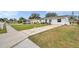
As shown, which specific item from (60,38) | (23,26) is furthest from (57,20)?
(23,26)

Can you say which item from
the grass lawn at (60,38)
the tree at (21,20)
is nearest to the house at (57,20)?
the grass lawn at (60,38)

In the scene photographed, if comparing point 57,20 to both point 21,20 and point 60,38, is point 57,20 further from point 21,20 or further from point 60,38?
point 21,20

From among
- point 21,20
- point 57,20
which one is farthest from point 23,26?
point 57,20

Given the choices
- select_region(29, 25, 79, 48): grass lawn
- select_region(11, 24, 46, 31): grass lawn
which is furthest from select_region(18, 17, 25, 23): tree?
select_region(29, 25, 79, 48): grass lawn

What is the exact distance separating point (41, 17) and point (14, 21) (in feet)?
1.20

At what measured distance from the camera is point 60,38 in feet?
11.0

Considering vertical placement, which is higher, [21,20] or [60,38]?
[21,20]

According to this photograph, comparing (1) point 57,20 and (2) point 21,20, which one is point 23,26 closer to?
(2) point 21,20

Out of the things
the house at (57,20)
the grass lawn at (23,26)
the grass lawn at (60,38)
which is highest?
the house at (57,20)

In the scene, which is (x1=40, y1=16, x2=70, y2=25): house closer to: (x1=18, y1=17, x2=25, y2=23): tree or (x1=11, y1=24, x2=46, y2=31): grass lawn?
(x1=11, y1=24, x2=46, y2=31): grass lawn

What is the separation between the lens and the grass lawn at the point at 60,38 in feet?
10.9

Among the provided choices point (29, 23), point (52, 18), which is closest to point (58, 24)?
point (52, 18)

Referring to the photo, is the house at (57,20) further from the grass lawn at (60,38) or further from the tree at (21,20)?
the tree at (21,20)
